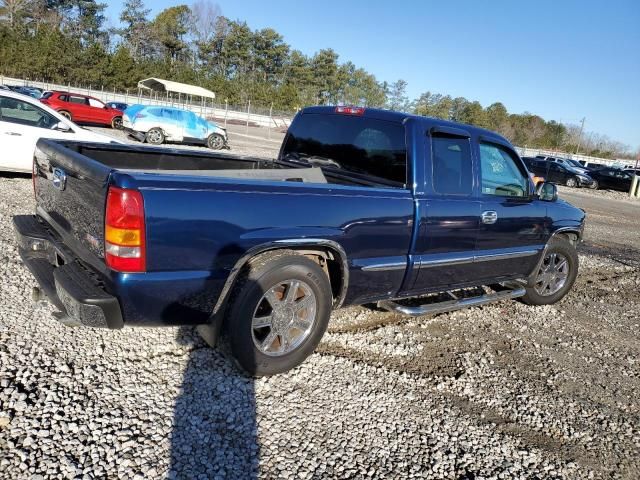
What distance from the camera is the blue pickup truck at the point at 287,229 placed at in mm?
2756

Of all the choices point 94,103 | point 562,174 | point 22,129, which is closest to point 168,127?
point 94,103

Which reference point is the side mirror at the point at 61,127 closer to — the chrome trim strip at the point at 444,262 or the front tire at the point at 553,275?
the chrome trim strip at the point at 444,262

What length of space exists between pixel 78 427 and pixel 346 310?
269 cm

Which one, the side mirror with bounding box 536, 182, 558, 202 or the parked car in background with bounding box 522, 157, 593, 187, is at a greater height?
the parked car in background with bounding box 522, 157, 593, 187

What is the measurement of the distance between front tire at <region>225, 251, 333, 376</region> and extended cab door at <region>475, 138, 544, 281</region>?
178cm

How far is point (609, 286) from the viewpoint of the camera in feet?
23.2

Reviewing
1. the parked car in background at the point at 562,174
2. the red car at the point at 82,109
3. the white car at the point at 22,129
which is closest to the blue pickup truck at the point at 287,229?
the white car at the point at 22,129

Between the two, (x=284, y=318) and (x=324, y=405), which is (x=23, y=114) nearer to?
(x=284, y=318)

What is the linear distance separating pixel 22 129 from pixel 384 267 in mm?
7534

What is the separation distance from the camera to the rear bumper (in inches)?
107

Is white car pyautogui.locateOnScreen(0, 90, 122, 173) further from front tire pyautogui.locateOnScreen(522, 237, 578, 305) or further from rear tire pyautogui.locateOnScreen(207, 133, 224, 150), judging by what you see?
rear tire pyautogui.locateOnScreen(207, 133, 224, 150)

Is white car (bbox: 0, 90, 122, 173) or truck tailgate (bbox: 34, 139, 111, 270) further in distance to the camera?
white car (bbox: 0, 90, 122, 173)

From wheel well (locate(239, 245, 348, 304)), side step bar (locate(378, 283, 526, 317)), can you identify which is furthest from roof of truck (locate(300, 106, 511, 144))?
side step bar (locate(378, 283, 526, 317))

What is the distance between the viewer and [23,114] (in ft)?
28.1
